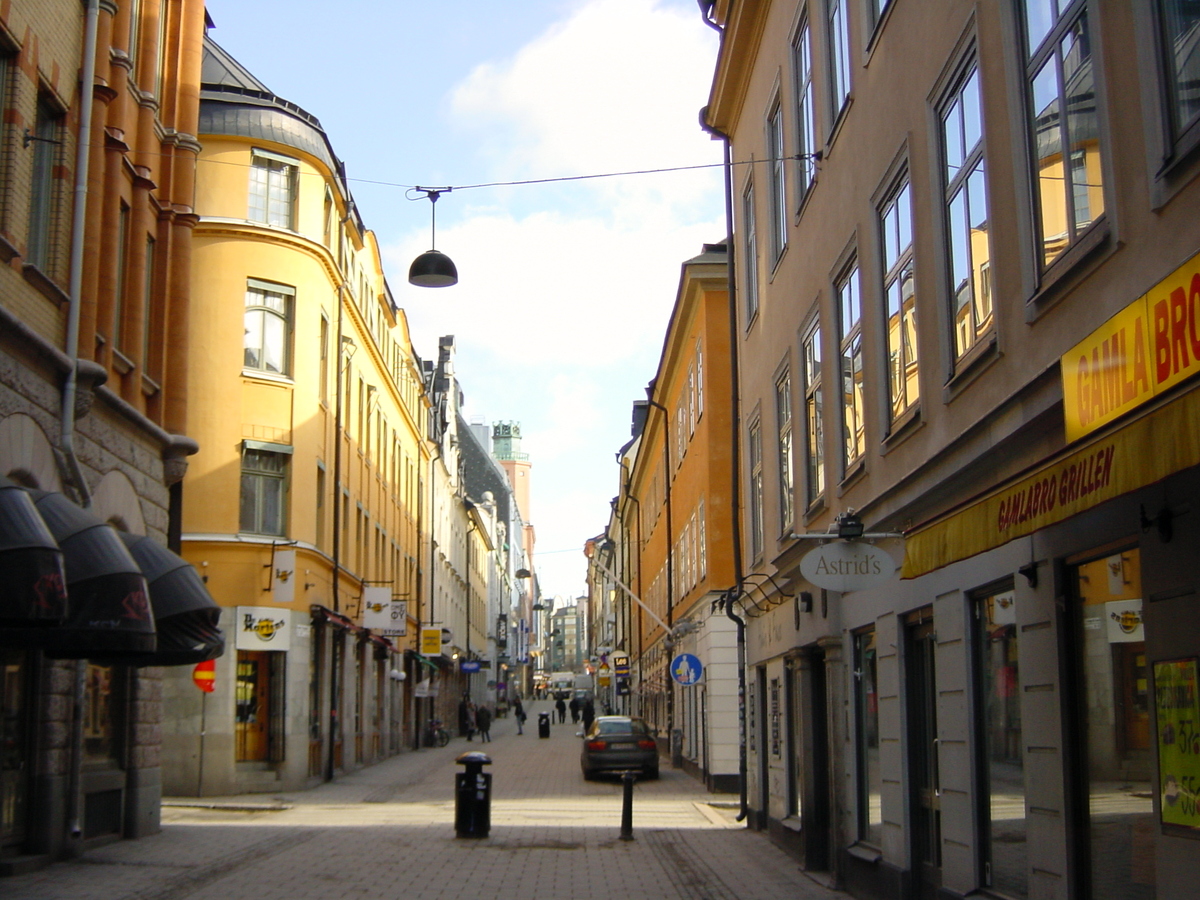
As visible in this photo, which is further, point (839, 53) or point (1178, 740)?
point (839, 53)

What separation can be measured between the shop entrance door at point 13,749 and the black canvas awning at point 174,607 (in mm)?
1451

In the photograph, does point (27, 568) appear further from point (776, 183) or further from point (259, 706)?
point (259, 706)

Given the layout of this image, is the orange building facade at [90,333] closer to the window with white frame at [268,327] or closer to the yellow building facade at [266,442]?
the yellow building facade at [266,442]

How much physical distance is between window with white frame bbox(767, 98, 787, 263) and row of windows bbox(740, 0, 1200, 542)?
3 cm

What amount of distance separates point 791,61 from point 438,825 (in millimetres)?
12950

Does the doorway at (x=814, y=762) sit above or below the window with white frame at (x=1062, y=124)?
below

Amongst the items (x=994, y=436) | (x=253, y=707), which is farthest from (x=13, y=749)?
(x=253, y=707)

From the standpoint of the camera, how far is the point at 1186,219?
6117 mm

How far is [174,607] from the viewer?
50.3ft

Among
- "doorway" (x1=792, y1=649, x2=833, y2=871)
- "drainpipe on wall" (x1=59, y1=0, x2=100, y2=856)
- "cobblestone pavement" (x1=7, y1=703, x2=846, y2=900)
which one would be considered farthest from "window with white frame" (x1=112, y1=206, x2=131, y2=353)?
"doorway" (x1=792, y1=649, x2=833, y2=871)

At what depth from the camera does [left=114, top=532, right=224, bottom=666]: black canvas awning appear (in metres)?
15.3

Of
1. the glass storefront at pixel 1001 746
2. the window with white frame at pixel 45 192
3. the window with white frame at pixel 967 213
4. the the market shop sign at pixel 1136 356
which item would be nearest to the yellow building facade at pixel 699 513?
the window with white frame at pixel 45 192

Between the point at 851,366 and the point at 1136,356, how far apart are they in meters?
8.03

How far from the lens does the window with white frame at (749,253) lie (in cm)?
2119
